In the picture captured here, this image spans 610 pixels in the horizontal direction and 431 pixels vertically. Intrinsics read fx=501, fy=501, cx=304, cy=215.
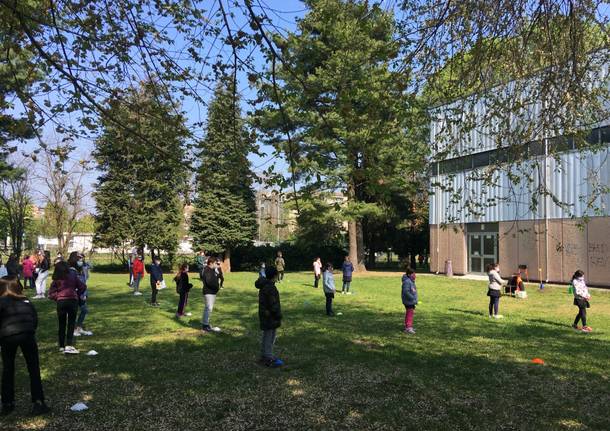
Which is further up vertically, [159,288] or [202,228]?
[202,228]

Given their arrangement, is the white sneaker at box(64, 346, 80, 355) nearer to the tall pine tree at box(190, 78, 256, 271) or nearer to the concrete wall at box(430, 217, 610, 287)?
the tall pine tree at box(190, 78, 256, 271)

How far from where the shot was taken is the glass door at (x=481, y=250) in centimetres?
2805

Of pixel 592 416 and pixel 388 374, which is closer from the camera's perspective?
pixel 592 416

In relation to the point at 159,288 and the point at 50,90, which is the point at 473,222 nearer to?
the point at 159,288

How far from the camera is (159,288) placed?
22.0 m

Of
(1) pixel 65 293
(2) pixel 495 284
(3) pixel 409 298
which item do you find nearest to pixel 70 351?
(1) pixel 65 293

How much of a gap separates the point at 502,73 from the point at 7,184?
3969cm

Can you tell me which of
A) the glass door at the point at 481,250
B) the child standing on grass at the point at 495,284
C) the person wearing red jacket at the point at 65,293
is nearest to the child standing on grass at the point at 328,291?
the child standing on grass at the point at 495,284

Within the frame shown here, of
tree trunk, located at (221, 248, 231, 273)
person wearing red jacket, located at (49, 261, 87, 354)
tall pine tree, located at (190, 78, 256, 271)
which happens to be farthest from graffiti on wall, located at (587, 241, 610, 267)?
tree trunk, located at (221, 248, 231, 273)

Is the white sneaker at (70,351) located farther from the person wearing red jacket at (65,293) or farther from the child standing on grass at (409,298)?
the child standing on grass at (409,298)

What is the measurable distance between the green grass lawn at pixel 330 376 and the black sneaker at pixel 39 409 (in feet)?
0.45

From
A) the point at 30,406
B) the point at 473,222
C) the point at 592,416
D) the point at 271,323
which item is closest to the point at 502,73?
the point at 592,416

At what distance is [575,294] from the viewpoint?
12.1 metres

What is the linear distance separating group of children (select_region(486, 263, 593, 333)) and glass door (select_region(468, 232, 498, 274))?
45.4 ft
